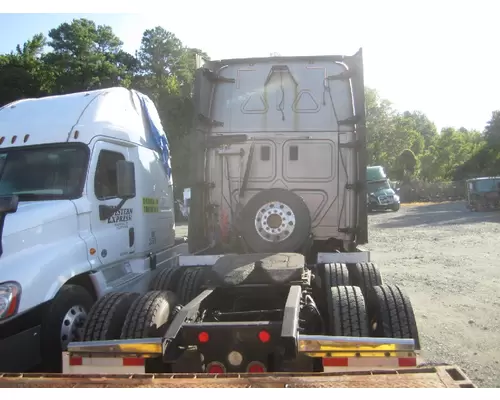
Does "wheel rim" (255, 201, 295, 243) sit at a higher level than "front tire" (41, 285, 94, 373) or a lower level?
higher

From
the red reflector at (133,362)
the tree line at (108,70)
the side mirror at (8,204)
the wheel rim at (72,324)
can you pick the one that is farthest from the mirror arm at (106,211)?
the tree line at (108,70)

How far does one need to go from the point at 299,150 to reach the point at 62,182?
10.0 feet

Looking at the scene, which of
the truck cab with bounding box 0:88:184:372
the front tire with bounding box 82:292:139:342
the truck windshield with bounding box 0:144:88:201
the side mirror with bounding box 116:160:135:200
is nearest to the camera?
the front tire with bounding box 82:292:139:342

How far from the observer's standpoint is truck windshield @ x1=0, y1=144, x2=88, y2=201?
5.10 m

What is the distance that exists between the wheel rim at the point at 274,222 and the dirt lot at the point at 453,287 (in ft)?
6.86

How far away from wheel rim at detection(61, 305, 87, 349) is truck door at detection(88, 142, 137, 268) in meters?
0.73

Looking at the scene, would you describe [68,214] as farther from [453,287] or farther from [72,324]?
[453,287]

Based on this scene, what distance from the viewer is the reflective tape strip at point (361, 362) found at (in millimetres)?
3318

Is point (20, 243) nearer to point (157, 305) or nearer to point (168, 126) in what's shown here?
point (157, 305)

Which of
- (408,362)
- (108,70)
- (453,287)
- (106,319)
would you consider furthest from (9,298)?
(108,70)

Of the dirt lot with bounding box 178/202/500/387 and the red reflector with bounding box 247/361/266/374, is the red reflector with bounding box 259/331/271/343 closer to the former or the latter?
the red reflector with bounding box 247/361/266/374

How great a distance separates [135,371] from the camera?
348cm

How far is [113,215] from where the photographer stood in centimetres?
571

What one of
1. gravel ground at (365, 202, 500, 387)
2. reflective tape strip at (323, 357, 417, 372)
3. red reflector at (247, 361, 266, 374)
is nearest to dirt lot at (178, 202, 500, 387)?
gravel ground at (365, 202, 500, 387)
